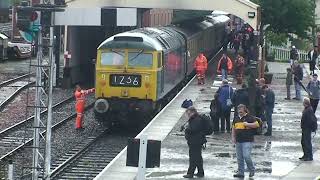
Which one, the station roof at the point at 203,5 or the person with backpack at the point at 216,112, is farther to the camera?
the station roof at the point at 203,5

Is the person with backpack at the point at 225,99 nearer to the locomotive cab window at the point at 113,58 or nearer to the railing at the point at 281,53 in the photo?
the locomotive cab window at the point at 113,58

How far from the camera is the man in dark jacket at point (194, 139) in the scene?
52.2 ft

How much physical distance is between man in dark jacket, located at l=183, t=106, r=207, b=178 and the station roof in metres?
18.9

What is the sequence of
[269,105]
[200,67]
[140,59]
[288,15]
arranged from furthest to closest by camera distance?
[288,15] < [200,67] < [140,59] < [269,105]

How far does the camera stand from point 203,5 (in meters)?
35.3

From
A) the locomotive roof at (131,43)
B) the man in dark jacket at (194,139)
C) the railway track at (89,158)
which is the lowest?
the railway track at (89,158)

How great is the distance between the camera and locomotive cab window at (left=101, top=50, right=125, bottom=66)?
24250 millimetres

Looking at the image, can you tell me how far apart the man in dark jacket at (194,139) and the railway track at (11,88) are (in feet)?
47.4

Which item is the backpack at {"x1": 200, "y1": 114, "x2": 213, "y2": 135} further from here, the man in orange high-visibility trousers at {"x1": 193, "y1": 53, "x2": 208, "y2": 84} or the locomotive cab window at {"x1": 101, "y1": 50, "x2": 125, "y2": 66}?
the man in orange high-visibility trousers at {"x1": 193, "y1": 53, "x2": 208, "y2": 84}

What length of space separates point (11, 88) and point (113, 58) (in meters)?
12.1

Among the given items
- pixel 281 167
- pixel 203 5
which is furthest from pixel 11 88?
pixel 281 167

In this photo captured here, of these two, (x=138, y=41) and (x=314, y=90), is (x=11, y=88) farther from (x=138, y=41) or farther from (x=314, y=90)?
(x=314, y=90)

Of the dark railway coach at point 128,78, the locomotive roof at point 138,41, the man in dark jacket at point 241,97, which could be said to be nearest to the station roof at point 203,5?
the locomotive roof at point 138,41

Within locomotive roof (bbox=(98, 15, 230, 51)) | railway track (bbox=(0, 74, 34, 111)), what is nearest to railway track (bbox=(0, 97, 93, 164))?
railway track (bbox=(0, 74, 34, 111))
